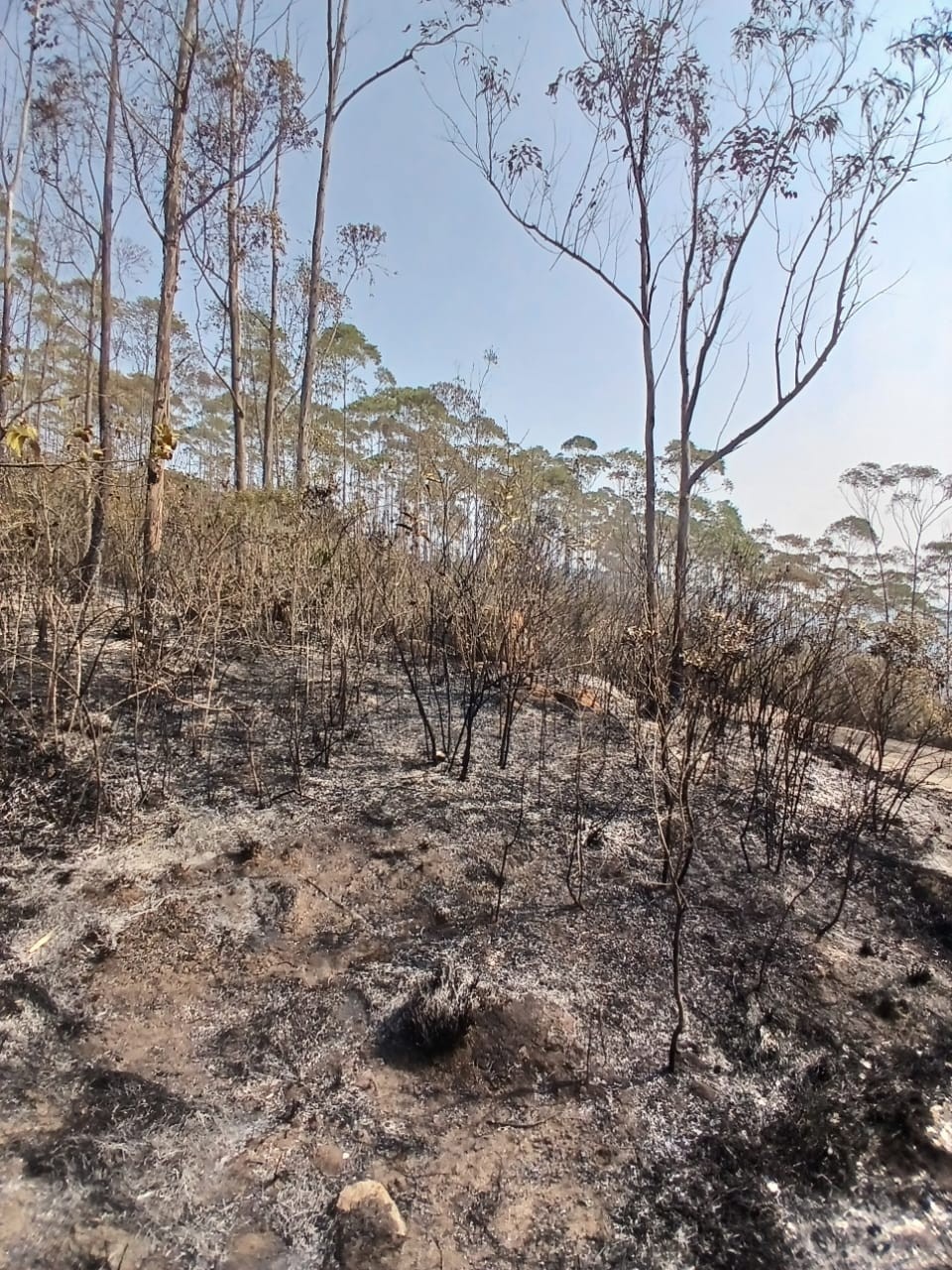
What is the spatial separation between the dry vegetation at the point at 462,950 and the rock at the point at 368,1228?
37mm

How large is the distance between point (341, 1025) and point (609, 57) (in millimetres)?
6458

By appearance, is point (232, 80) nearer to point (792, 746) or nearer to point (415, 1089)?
point (792, 746)

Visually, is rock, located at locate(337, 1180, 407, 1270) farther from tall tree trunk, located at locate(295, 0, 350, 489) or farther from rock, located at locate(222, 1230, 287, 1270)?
tall tree trunk, located at locate(295, 0, 350, 489)

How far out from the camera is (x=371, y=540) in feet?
16.7

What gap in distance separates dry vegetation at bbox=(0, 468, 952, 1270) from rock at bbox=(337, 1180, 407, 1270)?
37 mm

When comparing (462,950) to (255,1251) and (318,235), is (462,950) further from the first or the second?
(318,235)

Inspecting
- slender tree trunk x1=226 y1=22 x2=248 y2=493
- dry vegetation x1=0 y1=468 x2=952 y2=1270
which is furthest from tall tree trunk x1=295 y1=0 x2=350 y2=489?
dry vegetation x1=0 y1=468 x2=952 y2=1270

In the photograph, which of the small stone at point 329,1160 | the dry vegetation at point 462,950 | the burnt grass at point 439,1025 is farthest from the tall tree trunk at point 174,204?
the small stone at point 329,1160

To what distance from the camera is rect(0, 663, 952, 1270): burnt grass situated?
1.54 meters

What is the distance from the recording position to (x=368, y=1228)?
4.83 ft

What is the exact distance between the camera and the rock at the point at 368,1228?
4.65ft

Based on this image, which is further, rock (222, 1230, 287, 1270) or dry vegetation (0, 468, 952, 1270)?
dry vegetation (0, 468, 952, 1270)

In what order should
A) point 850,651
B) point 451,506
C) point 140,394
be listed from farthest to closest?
point 140,394 → point 451,506 → point 850,651

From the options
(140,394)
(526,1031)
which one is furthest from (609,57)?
(140,394)
